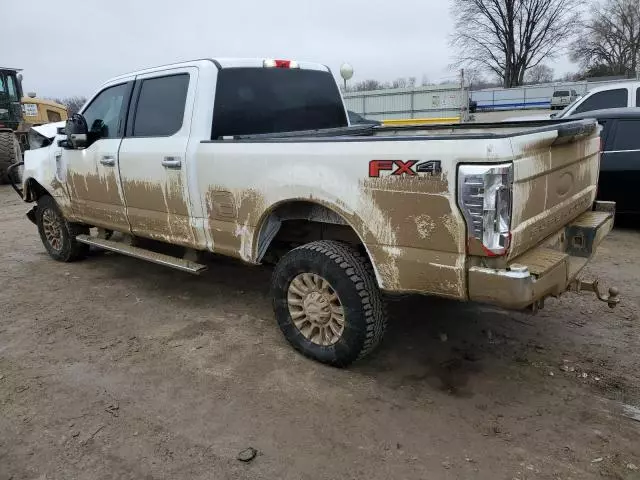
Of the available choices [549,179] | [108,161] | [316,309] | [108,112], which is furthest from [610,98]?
[108,161]

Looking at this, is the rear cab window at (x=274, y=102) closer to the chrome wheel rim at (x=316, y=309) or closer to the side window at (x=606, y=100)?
the chrome wheel rim at (x=316, y=309)

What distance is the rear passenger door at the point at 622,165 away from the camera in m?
6.78

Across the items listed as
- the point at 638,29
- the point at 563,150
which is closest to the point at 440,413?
the point at 563,150

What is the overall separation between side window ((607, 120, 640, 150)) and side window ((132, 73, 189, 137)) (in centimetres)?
563

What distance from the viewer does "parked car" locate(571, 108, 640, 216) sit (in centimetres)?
678

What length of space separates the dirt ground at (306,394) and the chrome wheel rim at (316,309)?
24 cm

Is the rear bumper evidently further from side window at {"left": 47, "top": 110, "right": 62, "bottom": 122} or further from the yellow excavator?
side window at {"left": 47, "top": 110, "right": 62, "bottom": 122}

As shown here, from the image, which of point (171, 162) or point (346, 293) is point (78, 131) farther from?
point (346, 293)

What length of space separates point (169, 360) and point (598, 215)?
10.9ft

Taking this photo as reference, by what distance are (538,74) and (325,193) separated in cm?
6057

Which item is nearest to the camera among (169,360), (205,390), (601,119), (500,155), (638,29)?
(500,155)

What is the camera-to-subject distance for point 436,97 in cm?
1883

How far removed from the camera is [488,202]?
2631mm

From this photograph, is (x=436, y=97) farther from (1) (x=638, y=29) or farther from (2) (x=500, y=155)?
(1) (x=638, y=29)
